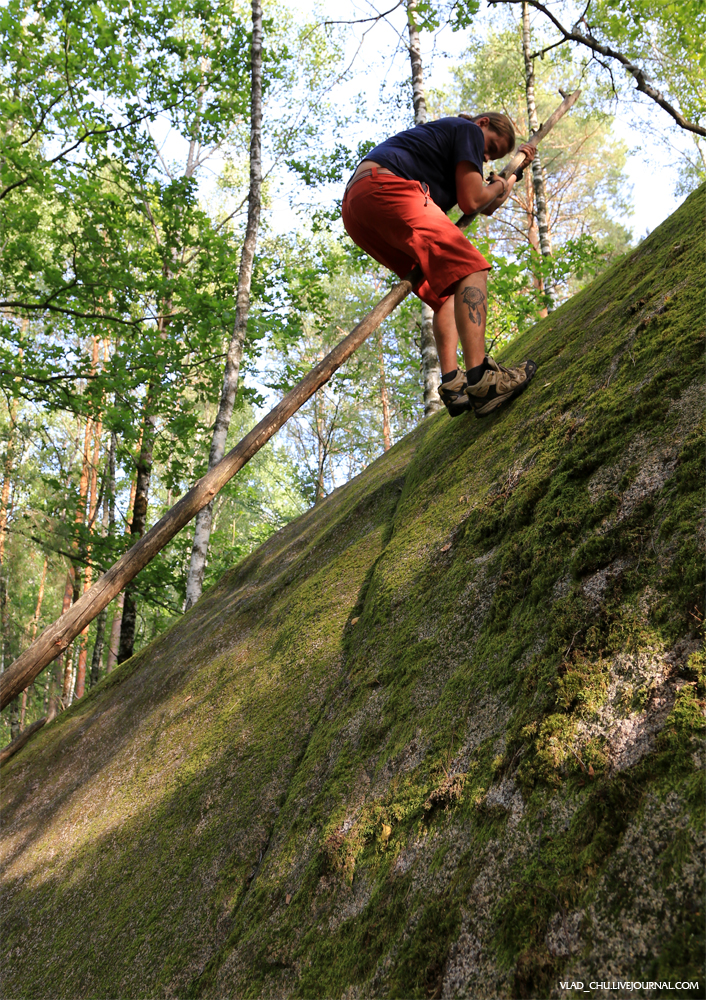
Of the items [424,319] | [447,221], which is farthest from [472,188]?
[424,319]

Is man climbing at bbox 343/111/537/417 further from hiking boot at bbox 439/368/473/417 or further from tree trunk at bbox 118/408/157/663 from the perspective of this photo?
tree trunk at bbox 118/408/157/663

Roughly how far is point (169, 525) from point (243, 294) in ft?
19.6

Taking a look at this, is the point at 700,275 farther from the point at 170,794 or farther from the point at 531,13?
the point at 531,13

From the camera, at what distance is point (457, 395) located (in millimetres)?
3656

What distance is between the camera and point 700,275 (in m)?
2.39

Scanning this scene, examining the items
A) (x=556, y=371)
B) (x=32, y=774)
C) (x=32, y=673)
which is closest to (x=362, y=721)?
(x=556, y=371)

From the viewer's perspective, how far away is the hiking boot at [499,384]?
3.37 metres

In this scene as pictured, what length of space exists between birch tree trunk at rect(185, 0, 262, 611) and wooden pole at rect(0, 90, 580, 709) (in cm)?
460

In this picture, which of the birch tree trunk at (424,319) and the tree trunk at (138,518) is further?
the tree trunk at (138,518)

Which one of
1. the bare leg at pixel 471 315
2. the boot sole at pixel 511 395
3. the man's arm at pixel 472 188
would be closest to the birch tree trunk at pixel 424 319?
the man's arm at pixel 472 188

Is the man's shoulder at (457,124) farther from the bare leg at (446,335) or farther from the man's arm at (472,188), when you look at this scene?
the bare leg at (446,335)

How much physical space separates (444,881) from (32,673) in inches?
124

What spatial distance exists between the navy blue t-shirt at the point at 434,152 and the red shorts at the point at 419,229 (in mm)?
124

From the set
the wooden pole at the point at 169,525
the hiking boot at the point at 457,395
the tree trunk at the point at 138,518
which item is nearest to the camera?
the hiking boot at the point at 457,395
